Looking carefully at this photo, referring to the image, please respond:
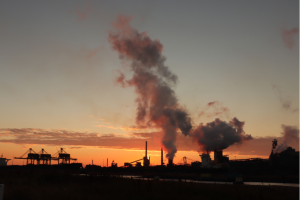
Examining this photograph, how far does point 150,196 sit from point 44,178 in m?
19.9

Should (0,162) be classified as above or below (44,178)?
below

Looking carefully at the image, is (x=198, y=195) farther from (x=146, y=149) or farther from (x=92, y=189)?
(x=146, y=149)

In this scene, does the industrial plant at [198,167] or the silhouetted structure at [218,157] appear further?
the silhouetted structure at [218,157]

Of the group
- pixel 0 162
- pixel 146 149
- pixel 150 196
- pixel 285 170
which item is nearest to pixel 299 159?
pixel 285 170

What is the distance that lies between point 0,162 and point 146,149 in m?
104

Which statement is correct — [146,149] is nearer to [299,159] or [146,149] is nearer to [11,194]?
[299,159]

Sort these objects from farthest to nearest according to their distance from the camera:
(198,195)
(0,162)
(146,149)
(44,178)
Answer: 1. (146,149)
2. (0,162)
3. (44,178)
4. (198,195)

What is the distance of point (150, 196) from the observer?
76.5 ft

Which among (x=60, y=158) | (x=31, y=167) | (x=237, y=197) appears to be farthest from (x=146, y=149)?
(x=237, y=197)

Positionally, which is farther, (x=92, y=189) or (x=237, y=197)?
(x=92, y=189)

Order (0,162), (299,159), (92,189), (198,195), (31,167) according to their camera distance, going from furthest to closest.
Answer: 1. (0,162)
2. (299,159)
3. (31,167)
4. (92,189)
5. (198,195)

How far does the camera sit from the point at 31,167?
123938 millimetres

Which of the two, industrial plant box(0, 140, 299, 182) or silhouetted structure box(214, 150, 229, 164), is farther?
silhouetted structure box(214, 150, 229, 164)

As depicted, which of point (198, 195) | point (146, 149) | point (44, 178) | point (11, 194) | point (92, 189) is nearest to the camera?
point (11, 194)
